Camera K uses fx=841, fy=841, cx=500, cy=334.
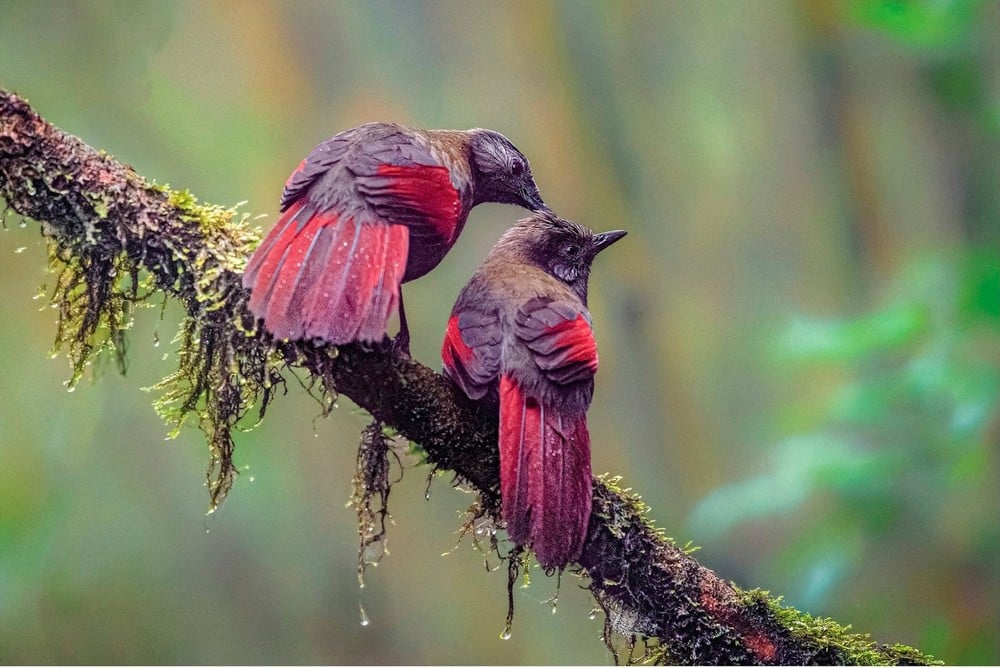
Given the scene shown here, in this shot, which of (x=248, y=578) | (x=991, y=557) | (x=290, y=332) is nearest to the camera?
(x=290, y=332)

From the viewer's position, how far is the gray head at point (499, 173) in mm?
2270

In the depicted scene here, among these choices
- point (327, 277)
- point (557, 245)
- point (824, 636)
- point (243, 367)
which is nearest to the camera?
point (327, 277)

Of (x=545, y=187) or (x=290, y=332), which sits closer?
(x=290, y=332)

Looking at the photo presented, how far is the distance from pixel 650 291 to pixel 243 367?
6.50 feet

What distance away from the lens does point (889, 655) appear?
2.04 metres

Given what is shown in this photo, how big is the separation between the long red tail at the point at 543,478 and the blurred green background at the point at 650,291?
1.48m

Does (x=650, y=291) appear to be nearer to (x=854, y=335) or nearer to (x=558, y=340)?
(x=854, y=335)

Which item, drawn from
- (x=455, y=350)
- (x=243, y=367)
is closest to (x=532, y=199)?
(x=455, y=350)

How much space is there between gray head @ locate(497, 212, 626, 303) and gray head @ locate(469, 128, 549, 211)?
92 mm

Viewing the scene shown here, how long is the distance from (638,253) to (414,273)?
161 cm

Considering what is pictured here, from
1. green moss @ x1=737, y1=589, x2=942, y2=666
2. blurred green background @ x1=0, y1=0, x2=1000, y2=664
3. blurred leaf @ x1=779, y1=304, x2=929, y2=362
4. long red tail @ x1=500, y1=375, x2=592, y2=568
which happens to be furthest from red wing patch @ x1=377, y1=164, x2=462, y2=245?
blurred leaf @ x1=779, y1=304, x2=929, y2=362

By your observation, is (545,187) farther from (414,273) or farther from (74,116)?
(74,116)

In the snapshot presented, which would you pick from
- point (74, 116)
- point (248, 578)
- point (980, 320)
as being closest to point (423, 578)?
point (248, 578)

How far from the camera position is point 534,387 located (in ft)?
5.61
